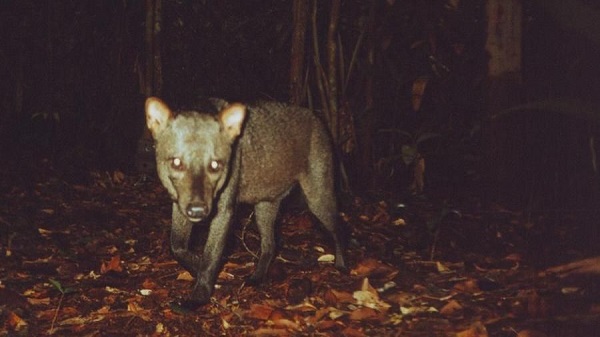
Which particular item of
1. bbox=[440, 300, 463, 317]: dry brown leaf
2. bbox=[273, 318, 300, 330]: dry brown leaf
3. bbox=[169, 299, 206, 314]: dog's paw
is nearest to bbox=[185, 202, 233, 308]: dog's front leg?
bbox=[169, 299, 206, 314]: dog's paw

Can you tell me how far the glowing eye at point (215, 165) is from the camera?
13.8ft

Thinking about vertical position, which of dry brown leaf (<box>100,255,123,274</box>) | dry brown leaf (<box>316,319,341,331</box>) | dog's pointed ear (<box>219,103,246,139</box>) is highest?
dog's pointed ear (<box>219,103,246,139</box>)

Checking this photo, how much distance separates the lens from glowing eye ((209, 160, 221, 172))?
4203 millimetres

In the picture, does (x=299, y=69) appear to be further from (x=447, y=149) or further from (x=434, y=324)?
(x=434, y=324)

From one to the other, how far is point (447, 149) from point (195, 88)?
151 inches

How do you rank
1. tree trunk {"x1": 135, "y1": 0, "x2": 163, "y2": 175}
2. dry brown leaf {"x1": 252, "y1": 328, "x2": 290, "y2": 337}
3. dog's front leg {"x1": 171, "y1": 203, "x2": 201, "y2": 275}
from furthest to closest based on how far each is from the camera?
tree trunk {"x1": 135, "y1": 0, "x2": 163, "y2": 175}
dog's front leg {"x1": 171, "y1": 203, "x2": 201, "y2": 275}
dry brown leaf {"x1": 252, "y1": 328, "x2": 290, "y2": 337}

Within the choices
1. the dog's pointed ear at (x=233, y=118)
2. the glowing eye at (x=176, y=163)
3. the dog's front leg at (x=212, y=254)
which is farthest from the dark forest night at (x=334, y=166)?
the dog's pointed ear at (x=233, y=118)

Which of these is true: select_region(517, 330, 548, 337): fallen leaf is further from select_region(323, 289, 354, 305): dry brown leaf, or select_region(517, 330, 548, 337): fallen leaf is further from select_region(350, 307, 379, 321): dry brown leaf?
select_region(323, 289, 354, 305): dry brown leaf

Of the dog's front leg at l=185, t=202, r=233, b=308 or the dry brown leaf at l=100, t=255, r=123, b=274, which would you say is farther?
the dry brown leaf at l=100, t=255, r=123, b=274

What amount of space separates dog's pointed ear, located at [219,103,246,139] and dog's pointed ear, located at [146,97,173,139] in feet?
1.12

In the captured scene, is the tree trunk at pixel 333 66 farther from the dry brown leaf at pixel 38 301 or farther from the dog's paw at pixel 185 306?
the dry brown leaf at pixel 38 301

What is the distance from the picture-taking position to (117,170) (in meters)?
9.28

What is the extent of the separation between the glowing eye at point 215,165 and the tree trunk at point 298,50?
3.21 m

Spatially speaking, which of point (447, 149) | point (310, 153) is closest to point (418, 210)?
point (447, 149)
